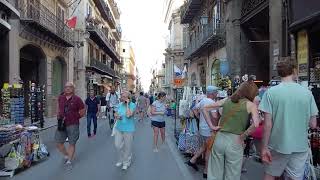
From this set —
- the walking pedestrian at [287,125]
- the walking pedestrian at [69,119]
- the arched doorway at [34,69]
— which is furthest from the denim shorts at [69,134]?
the arched doorway at [34,69]

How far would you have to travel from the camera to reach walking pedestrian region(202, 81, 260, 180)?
5.57m

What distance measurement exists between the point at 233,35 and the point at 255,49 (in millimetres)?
1198

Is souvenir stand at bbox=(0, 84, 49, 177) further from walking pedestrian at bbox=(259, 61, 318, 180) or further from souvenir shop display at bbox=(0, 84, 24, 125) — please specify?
souvenir shop display at bbox=(0, 84, 24, 125)

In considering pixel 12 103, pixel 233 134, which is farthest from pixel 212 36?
pixel 233 134

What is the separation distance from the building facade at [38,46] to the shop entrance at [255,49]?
10220mm

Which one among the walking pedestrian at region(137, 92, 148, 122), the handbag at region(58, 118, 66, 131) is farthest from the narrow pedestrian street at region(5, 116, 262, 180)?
the walking pedestrian at region(137, 92, 148, 122)

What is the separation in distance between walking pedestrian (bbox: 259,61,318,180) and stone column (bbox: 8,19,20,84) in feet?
63.1

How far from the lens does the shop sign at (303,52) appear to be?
40.7 ft

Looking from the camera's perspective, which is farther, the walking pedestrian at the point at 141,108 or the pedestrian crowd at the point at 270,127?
the walking pedestrian at the point at 141,108

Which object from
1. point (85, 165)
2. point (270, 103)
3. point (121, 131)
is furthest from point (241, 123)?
point (85, 165)

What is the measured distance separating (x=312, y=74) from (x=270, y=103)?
294 inches

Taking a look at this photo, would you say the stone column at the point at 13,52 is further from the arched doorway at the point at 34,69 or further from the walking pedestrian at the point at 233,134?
the walking pedestrian at the point at 233,134

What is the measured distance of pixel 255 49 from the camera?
21.3 meters

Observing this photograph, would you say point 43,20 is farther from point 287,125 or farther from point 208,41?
point 287,125
